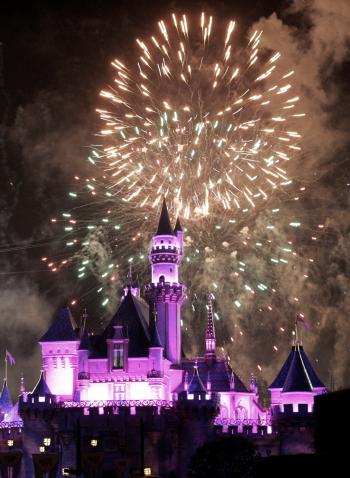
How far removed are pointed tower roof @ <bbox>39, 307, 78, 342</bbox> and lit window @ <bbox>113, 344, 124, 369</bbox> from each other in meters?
4.01

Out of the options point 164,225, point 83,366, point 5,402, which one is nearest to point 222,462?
point 83,366

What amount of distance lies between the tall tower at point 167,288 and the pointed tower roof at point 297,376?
1012 cm

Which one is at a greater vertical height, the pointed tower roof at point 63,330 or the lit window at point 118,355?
the pointed tower roof at point 63,330

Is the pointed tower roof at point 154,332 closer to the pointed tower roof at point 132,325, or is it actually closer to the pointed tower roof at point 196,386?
the pointed tower roof at point 132,325

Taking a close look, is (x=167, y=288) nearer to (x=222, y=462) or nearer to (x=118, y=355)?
(x=118, y=355)

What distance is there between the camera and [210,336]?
9644 centimetres

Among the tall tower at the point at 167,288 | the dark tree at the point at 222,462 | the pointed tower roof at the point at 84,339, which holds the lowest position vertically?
the dark tree at the point at 222,462

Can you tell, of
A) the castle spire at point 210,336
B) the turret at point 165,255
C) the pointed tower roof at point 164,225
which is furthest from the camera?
the castle spire at point 210,336

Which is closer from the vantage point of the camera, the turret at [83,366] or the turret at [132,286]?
the turret at [83,366]

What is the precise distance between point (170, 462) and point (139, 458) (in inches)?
102

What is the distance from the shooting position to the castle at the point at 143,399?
77.6m

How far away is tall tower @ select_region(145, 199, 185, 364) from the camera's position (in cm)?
8681

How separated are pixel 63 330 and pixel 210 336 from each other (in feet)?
59.7

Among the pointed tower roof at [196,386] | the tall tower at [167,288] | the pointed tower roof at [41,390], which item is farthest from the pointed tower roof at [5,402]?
the pointed tower roof at [196,386]
